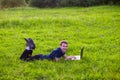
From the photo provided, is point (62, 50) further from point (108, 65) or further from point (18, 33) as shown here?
point (18, 33)

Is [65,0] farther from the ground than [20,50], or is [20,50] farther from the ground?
[20,50]

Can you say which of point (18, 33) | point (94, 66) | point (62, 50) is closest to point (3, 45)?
point (18, 33)

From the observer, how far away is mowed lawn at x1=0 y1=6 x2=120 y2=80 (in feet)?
30.5

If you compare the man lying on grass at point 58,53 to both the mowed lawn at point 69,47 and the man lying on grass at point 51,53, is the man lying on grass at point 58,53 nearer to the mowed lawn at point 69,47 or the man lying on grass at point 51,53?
the man lying on grass at point 51,53

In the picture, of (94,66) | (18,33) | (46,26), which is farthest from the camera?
(46,26)

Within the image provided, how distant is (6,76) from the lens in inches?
363

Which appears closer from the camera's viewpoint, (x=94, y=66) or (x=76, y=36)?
(x=94, y=66)

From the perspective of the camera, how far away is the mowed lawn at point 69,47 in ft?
30.5

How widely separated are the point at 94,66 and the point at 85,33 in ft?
20.6

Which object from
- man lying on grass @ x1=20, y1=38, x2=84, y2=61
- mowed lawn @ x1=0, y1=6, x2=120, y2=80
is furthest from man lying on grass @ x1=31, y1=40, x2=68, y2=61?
mowed lawn @ x1=0, y1=6, x2=120, y2=80

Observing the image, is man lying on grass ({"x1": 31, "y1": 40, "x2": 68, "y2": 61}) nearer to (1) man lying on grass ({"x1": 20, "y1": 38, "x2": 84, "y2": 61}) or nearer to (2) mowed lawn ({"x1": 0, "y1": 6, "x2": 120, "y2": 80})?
(1) man lying on grass ({"x1": 20, "y1": 38, "x2": 84, "y2": 61})

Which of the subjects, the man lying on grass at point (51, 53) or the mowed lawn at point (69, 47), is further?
the man lying on grass at point (51, 53)

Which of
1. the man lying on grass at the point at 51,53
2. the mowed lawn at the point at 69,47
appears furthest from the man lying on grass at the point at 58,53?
the mowed lawn at the point at 69,47

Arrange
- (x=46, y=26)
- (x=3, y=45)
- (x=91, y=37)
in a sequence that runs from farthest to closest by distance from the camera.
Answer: (x=46, y=26)
(x=91, y=37)
(x=3, y=45)
